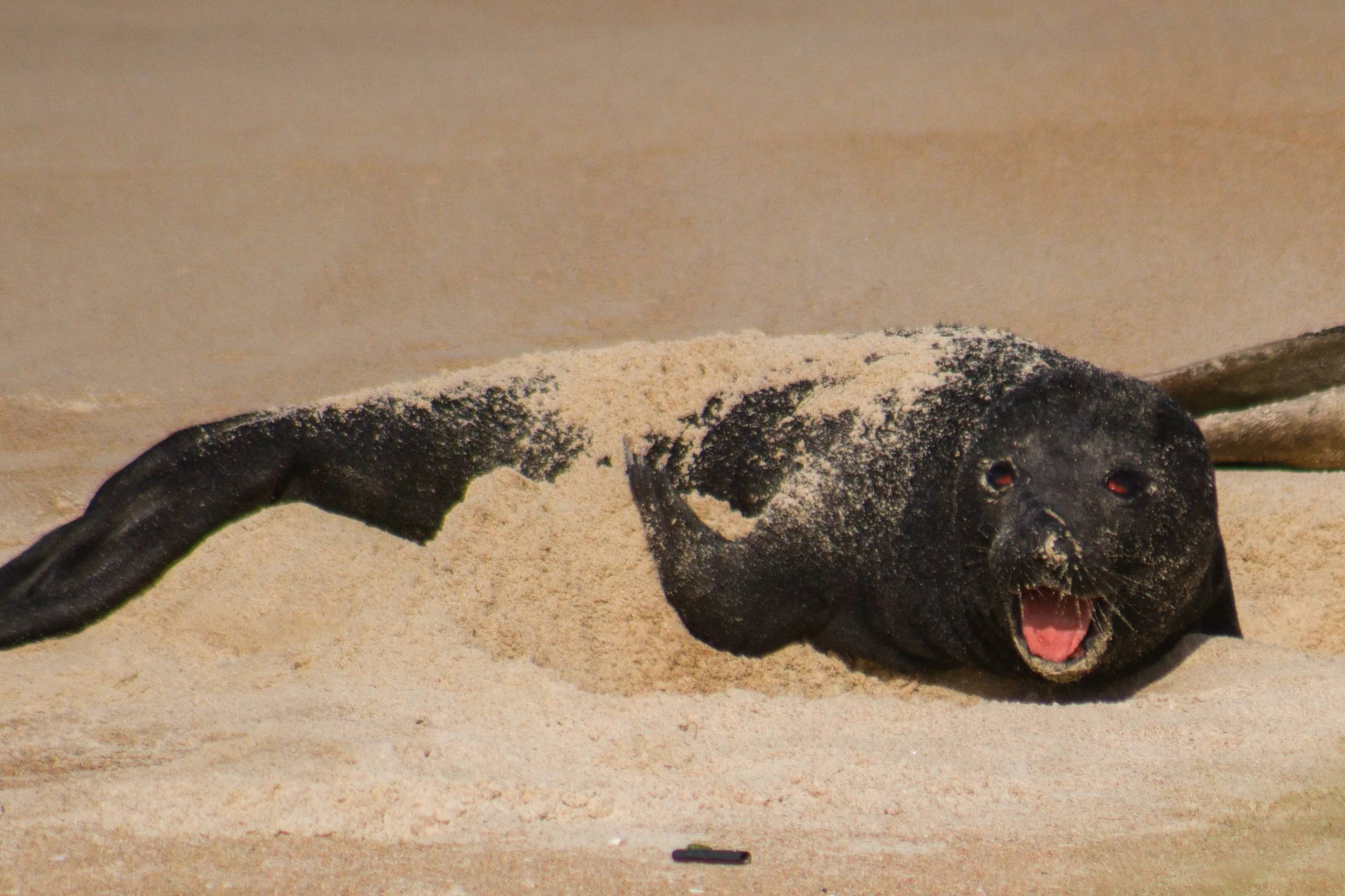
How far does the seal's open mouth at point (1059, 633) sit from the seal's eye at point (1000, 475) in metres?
0.32

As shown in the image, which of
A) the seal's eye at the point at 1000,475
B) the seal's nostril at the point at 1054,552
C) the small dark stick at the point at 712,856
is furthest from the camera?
the seal's eye at the point at 1000,475

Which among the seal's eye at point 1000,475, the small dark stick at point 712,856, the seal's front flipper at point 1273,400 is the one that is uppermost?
the seal's front flipper at point 1273,400

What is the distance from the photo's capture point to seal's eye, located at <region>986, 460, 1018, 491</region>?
4.00 metres

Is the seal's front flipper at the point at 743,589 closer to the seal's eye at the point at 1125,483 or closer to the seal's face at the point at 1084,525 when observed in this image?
the seal's face at the point at 1084,525

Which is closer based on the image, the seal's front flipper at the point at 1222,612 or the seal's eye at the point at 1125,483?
the seal's eye at the point at 1125,483

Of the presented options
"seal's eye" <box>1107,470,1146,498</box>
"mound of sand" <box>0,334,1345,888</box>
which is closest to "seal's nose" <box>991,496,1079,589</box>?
"seal's eye" <box>1107,470,1146,498</box>

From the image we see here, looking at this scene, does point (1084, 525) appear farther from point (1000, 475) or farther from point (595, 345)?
point (595, 345)

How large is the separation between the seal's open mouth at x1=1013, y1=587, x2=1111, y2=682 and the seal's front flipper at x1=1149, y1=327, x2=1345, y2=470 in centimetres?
222

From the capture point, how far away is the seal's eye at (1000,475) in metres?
4.00

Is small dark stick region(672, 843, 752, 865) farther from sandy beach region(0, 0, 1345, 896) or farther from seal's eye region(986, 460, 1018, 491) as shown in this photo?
seal's eye region(986, 460, 1018, 491)

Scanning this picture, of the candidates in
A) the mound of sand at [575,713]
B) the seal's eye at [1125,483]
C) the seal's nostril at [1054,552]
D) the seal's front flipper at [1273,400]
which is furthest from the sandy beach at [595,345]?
the seal's eye at [1125,483]

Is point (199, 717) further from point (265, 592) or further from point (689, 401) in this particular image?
point (689, 401)

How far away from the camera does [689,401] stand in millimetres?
4652

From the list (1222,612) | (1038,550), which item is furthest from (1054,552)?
(1222,612)
